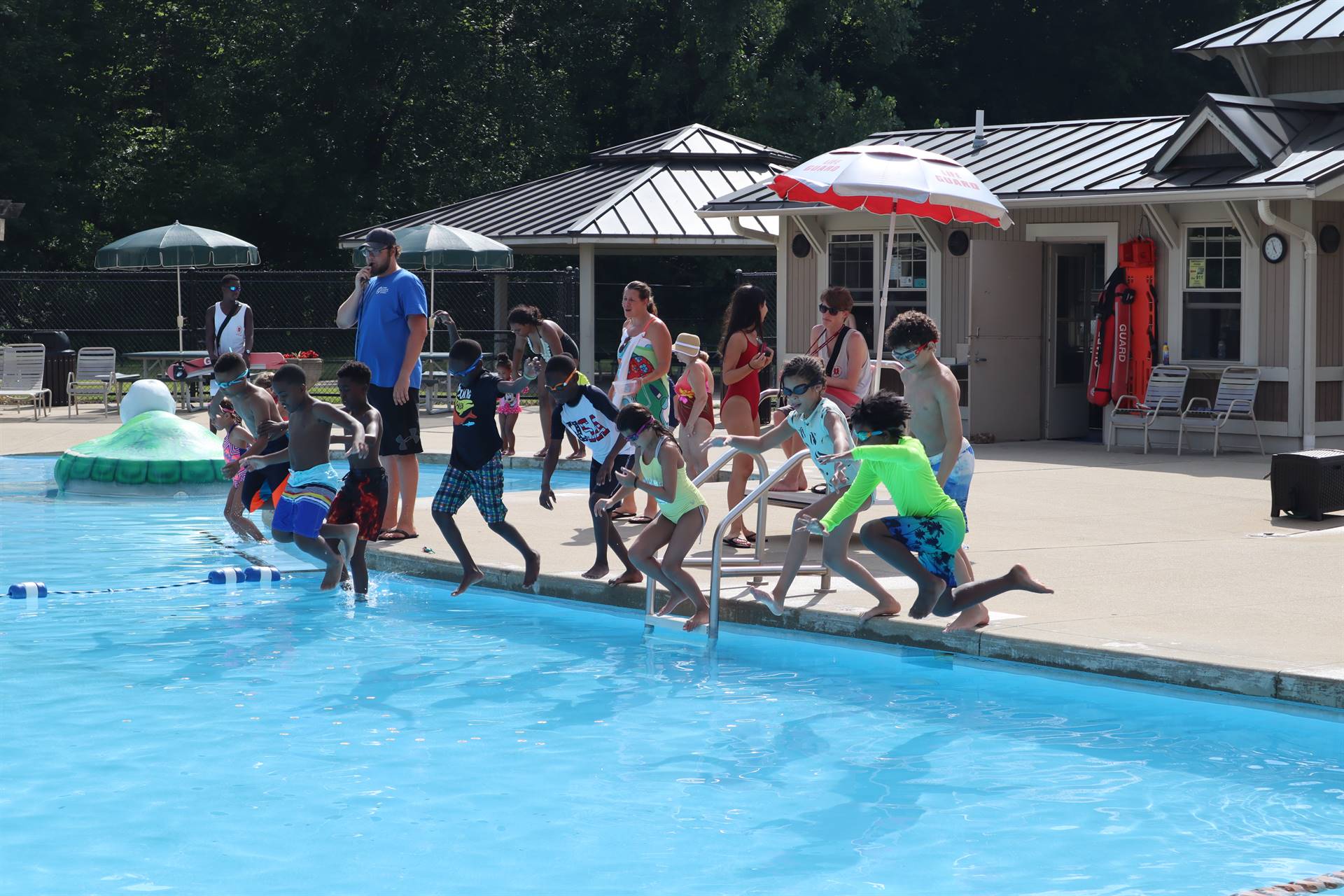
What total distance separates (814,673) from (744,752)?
1323mm

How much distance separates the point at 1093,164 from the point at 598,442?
11.4 m

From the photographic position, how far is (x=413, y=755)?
6547mm

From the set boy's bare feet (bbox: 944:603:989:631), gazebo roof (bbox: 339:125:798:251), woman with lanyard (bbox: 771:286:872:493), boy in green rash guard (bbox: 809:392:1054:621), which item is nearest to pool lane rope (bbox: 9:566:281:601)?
woman with lanyard (bbox: 771:286:872:493)

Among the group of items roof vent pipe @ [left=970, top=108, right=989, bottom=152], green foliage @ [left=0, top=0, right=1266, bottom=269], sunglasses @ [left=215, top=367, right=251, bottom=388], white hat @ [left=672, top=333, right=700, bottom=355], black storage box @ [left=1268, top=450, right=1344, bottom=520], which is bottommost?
black storage box @ [left=1268, top=450, right=1344, bottom=520]

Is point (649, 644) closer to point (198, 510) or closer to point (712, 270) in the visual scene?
point (198, 510)

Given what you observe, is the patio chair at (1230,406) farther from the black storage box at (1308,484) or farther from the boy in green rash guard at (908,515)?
the boy in green rash guard at (908,515)

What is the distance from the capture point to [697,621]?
8.23 meters

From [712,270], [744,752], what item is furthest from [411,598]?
[712,270]

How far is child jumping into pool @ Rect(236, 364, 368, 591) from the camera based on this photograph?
915 centimetres

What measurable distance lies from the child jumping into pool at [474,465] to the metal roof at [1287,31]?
1266 cm

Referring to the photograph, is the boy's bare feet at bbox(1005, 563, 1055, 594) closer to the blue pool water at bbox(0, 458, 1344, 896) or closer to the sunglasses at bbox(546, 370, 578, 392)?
the blue pool water at bbox(0, 458, 1344, 896)

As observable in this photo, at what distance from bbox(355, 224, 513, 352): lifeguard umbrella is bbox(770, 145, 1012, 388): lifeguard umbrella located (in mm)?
12602

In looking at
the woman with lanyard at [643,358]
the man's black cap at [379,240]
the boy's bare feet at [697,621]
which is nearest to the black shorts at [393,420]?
the man's black cap at [379,240]

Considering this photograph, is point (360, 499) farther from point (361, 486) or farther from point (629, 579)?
point (629, 579)
